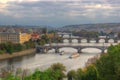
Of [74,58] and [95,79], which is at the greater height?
[95,79]

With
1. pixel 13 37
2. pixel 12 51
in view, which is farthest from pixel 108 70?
pixel 13 37

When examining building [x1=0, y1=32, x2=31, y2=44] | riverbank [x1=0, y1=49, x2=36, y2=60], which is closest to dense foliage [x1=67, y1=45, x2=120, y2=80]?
riverbank [x1=0, y1=49, x2=36, y2=60]

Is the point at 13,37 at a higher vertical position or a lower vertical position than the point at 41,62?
higher

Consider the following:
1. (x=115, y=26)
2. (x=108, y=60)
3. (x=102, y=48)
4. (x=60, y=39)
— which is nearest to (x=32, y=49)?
(x=102, y=48)

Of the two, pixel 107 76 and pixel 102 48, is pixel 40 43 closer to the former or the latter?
pixel 102 48

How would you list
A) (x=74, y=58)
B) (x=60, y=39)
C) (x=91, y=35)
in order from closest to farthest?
(x=74, y=58) → (x=60, y=39) → (x=91, y=35)

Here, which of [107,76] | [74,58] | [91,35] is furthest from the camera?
[91,35]

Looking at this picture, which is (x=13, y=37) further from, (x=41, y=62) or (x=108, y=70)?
(x=108, y=70)

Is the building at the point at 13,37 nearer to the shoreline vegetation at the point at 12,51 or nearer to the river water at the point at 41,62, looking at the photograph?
the shoreline vegetation at the point at 12,51

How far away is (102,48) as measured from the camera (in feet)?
86.8

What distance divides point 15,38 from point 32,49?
14.9ft

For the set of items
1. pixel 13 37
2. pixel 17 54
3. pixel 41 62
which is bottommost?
pixel 17 54

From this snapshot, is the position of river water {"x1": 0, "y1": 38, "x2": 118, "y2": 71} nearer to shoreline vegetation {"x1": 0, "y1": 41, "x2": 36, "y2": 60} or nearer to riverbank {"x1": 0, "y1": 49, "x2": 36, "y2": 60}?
riverbank {"x1": 0, "y1": 49, "x2": 36, "y2": 60}

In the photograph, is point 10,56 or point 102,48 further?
point 102,48
